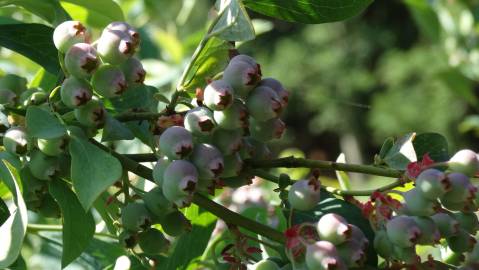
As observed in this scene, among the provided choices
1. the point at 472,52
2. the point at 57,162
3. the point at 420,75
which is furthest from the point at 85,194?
the point at 420,75

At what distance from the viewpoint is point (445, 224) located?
661 mm

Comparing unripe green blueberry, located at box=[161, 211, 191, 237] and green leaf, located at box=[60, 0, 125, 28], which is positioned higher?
green leaf, located at box=[60, 0, 125, 28]

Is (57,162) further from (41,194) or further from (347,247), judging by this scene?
(347,247)

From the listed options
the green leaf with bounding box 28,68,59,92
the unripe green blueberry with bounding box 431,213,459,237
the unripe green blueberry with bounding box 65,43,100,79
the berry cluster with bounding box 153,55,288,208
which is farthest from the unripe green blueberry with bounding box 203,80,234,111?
the green leaf with bounding box 28,68,59,92

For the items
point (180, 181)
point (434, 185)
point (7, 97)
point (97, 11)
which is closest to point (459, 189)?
point (434, 185)

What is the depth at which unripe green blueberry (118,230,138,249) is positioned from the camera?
0.71 m

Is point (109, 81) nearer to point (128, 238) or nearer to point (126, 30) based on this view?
point (126, 30)

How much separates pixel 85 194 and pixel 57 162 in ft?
0.26

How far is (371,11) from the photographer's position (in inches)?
725

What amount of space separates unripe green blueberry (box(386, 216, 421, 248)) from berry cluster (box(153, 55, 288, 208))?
13 centimetres

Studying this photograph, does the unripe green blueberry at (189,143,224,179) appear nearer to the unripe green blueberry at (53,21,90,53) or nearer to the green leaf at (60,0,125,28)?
the unripe green blueberry at (53,21,90,53)

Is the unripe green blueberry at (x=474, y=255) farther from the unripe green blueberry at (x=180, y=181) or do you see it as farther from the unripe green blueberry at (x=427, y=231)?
the unripe green blueberry at (x=180, y=181)

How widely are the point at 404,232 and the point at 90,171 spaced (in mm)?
264

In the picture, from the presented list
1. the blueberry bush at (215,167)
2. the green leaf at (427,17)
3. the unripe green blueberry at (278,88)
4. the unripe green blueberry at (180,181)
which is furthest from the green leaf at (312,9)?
the green leaf at (427,17)
